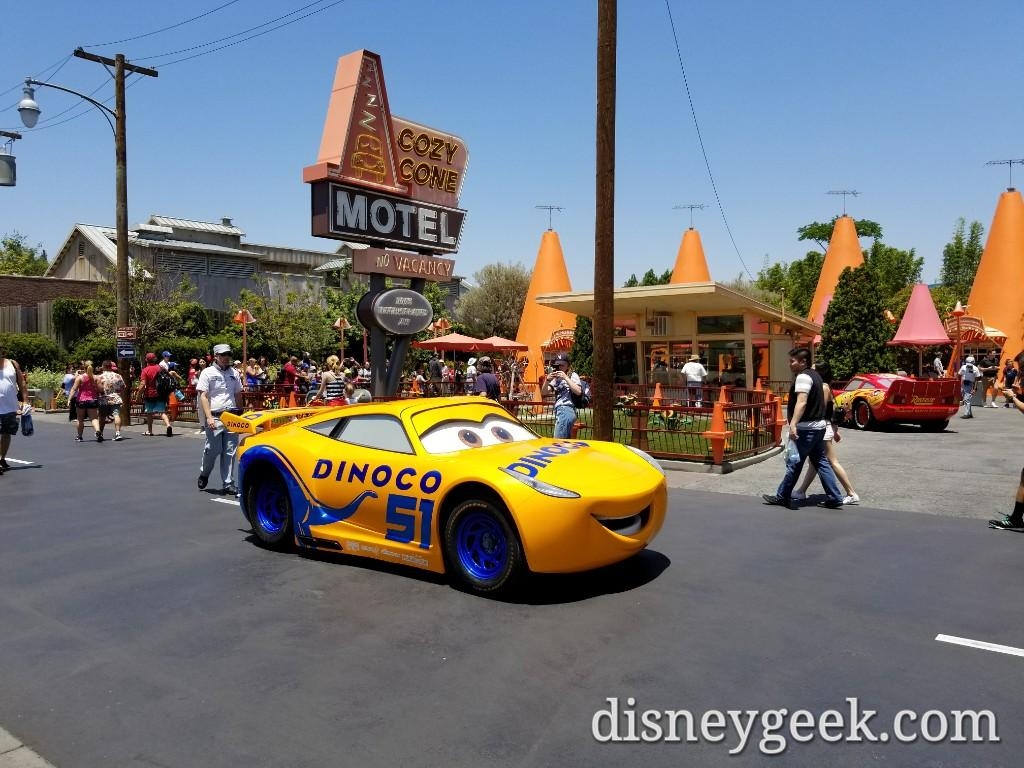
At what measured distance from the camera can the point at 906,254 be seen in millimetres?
72312

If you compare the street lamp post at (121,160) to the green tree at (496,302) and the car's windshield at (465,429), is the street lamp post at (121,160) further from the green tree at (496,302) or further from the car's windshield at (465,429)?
the green tree at (496,302)

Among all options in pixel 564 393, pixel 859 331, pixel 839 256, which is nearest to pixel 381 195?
pixel 564 393

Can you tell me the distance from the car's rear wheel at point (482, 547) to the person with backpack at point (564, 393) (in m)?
5.90

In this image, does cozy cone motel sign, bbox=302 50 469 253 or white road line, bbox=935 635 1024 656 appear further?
cozy cone motel sign, bbox=302 50 469 253

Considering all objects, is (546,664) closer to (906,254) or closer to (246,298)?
(246,298)

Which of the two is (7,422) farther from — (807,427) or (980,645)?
(980,645)

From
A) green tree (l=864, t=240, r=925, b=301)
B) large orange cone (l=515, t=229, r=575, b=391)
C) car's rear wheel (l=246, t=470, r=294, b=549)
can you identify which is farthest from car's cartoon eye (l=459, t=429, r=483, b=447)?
green tree (l=864, t=240, r=925, b=301)

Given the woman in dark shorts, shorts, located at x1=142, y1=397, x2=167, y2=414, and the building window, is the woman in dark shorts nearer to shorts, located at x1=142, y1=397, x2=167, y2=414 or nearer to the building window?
shorts, located at x1=142, y1=397, x2=167, y2=414

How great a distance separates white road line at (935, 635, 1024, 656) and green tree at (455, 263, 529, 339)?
48.0 m

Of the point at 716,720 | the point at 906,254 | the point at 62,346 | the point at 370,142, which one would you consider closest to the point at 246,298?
the point at 62,346

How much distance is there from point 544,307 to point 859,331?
1583cm

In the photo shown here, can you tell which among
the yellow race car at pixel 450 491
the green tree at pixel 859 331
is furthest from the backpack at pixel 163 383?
the green tree at pixel 859 331

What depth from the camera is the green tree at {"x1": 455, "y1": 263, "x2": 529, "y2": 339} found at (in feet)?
173

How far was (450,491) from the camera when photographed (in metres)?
5.51
